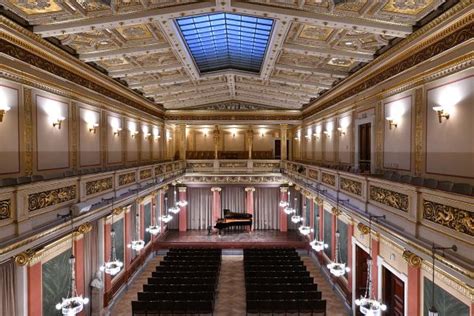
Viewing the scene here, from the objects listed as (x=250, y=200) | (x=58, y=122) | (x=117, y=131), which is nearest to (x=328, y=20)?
(x=58, y=122)

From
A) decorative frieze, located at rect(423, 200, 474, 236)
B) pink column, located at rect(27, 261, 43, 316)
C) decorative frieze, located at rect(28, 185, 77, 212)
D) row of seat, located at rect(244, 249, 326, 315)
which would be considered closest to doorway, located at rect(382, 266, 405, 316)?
→ row of seat, located at rect(244, 249, 326, 315)

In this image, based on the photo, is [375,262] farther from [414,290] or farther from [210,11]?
[210,11]

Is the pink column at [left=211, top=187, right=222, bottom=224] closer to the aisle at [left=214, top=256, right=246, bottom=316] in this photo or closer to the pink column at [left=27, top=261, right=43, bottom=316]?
the aisle at [left=214, top=256, right=246, bottom=316]

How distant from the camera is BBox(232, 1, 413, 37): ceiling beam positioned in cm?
765

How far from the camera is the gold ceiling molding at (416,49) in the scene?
6294 mm

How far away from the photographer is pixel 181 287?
11.7 m

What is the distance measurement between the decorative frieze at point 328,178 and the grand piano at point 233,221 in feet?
31.9

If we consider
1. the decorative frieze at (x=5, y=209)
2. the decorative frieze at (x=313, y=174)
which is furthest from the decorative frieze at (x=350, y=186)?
the decorative frieze at (x=5, y=209)

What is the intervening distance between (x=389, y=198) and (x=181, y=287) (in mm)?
7851

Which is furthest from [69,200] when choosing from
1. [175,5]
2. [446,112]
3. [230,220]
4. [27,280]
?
[230,220]

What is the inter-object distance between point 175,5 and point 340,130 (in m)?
8.95

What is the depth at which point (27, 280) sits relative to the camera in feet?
24.8

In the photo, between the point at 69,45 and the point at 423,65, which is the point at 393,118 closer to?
the point at 423,65

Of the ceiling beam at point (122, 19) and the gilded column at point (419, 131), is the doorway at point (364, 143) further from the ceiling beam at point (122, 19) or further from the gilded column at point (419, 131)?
the ceiling beam at point (122, 19)
